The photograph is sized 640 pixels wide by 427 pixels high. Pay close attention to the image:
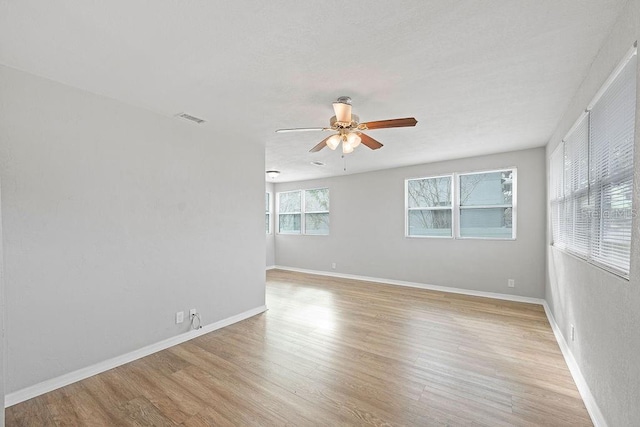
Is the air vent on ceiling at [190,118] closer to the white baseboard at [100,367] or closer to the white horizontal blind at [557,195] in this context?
the white baseboard at [100,367]

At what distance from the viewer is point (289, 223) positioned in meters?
7.71

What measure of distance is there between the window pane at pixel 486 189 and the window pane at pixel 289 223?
4.03 m

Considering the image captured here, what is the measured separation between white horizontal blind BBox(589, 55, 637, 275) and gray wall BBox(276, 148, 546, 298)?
2747 mm

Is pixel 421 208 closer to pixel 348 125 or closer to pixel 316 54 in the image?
pixel 348 125

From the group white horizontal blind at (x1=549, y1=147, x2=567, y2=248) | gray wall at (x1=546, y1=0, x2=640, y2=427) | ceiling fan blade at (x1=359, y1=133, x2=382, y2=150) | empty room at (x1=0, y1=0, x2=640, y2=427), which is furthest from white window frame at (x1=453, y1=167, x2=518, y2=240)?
ceiling fan blade at (x1=359, y1=133, x2=382, y2=150)

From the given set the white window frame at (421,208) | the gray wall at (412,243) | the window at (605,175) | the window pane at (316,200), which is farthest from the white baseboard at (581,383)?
the window pane at (316,200)

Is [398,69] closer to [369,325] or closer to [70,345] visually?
[369,325]

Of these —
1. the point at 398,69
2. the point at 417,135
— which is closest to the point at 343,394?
the point at 398,69

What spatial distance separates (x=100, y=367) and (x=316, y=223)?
517 centimetres

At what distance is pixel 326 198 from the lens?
697cm

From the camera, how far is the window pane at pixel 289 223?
24.8 feet

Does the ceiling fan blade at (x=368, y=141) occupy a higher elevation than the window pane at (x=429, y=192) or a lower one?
higher

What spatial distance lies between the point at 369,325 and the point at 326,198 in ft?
12.7

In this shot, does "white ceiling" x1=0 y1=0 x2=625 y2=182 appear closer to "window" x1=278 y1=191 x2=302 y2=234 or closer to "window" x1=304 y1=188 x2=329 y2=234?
"window" x1=304 y1=188 x2=329 y2=234
